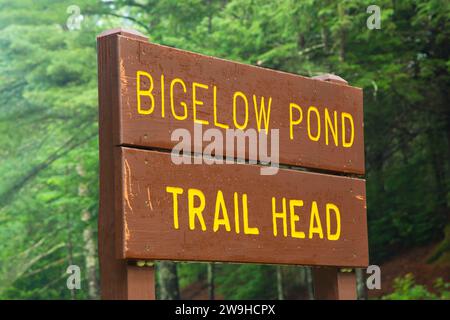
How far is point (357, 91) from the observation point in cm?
534

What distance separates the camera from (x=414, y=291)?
51.4ft

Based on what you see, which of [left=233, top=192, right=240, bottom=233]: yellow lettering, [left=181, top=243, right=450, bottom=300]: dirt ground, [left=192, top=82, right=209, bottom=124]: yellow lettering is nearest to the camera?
[left=192, top=82, right=209, bottom=124]: yellow lettering

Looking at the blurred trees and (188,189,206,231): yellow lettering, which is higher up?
the blurred trees

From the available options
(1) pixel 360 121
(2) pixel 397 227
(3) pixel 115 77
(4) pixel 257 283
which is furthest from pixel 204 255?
(4) pixel 257 283

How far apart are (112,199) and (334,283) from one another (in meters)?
1.70

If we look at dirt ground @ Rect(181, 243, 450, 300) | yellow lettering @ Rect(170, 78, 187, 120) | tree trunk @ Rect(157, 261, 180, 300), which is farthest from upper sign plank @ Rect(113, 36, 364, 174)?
tree trunk @ Rect(157, 261, 180, 300)

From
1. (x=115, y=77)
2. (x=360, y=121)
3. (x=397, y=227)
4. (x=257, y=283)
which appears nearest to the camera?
(x=115, y=77)

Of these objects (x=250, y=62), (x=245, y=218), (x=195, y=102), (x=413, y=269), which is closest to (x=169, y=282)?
(x=413, y=269)

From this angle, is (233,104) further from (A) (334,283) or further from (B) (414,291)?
(B) (414,291)

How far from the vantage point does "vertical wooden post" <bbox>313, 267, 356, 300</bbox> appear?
5.06m

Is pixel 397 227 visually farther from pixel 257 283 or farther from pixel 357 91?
pixel 357 91

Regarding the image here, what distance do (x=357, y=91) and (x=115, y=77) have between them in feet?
6.23

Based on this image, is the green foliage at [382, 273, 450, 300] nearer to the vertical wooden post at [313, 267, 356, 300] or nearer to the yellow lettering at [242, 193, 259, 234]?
the vertical wooden post at [313, 267, 356, 300]

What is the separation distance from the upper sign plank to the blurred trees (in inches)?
393
